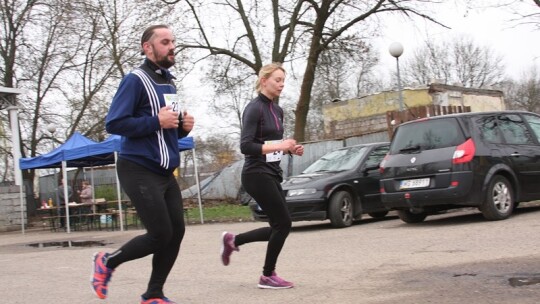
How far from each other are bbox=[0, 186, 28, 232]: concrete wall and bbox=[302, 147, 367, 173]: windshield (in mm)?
12121

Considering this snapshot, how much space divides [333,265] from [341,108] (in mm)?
29052

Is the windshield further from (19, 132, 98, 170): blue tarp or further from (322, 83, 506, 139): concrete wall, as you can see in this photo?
(322, 83, 506, 139): concrete wall

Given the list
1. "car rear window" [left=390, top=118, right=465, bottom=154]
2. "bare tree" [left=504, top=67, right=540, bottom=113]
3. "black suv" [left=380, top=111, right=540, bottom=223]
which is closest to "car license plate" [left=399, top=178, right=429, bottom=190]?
"black suv" [left=380, top=111, right=540, bottom=223]

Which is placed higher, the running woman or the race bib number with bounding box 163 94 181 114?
the race bib number with bounding box 163 94 181 114

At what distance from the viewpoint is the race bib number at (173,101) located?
4.61m

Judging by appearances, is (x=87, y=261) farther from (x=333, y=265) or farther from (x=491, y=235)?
(x=491, y=235)

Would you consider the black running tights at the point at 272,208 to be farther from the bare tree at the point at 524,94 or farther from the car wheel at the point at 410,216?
the bare tree at the point at 524,94

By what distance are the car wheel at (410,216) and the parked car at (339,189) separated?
3.37 feet

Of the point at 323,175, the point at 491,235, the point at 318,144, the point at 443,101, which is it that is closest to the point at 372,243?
the point at 491,235

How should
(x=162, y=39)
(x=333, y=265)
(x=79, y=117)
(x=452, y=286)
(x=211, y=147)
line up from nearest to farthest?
(x=162, y=39) < (x=452, y=286) < (x=333, y=265) < (x=79, y=117) < (x=211, y=147)

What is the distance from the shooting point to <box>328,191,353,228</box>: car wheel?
1129 cm

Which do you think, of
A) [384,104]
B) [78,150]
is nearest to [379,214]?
[78,150]

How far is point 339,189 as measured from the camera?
454 inches

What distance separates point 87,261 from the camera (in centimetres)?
898
